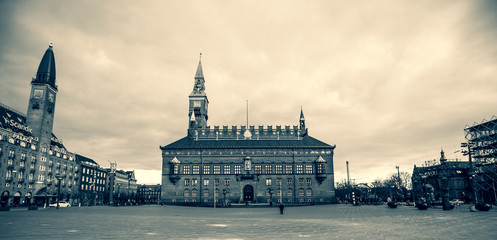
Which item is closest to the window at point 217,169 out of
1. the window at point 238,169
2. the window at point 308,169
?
the window at point 238,169

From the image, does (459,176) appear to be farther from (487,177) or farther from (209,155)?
(209,155)

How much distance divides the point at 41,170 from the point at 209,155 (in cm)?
5000

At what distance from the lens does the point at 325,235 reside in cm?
1720

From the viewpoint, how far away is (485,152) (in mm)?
71312

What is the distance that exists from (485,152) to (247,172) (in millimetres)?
58003

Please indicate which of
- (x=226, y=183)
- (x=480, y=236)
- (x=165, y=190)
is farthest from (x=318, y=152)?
(x=480, y=236)

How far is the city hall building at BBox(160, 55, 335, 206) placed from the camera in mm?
85438

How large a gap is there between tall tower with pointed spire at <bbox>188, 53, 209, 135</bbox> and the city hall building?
8.58m

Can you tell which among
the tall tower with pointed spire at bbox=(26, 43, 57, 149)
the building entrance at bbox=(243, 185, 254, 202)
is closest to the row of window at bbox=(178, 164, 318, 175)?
the building entrance at bbox=(243, 185, 254, 202)

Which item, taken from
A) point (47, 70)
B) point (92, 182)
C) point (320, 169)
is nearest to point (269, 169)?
point (320, 169)

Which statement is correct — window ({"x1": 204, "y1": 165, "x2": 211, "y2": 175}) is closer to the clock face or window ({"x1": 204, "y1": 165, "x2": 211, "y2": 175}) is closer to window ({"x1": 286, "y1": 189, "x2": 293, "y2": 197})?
window ({"x1": 286, "y1": 189, "x2": 293, "y2": 197})

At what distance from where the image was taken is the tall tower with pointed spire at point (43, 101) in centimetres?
8844

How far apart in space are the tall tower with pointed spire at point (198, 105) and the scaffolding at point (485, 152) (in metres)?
74.2

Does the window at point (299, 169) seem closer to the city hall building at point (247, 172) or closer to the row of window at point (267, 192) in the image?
the city hall building at point (247, 172)
